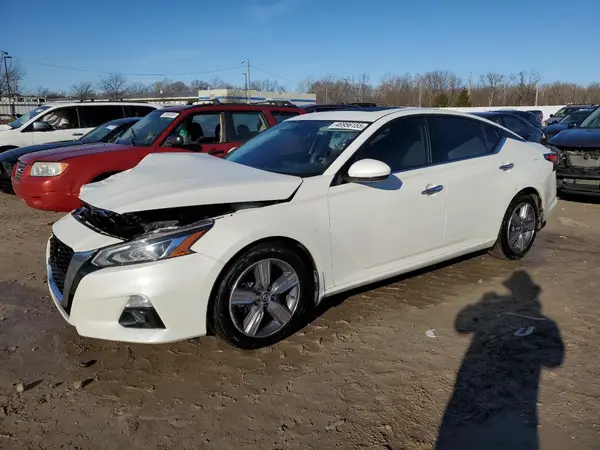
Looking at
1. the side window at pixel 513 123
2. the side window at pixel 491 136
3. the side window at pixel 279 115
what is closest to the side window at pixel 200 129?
the side window at pixel 279 115

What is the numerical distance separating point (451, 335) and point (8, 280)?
427 cm

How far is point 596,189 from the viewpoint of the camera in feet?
26.5

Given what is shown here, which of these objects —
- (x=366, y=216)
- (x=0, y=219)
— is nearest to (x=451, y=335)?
(x=366, y=216)

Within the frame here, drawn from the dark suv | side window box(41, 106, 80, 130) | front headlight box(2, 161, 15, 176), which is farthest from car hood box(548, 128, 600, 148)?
side window box(41, 106, 80, 130)

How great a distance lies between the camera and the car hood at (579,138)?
8250 millimetres

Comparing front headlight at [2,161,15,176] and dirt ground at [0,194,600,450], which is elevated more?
front headlight at [2,161,15,176]

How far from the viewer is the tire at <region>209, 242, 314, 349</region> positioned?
10.9ft

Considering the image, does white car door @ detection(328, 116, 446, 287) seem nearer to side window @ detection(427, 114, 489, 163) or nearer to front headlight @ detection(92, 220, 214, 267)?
side window @ detection(427, 114, 489, 163)

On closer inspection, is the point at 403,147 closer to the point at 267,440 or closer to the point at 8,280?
the point at 267,440

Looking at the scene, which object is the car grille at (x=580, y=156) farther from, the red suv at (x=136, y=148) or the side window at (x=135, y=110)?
the side window at (x=135, y=110)

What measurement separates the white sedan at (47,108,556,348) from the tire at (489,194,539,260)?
18 cm

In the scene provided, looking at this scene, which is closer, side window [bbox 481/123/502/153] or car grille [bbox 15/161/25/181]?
side window [bbox 481/123/502/153]

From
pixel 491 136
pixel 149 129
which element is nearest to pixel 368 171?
pixel 491 136

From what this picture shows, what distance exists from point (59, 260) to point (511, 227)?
4.31 meters
